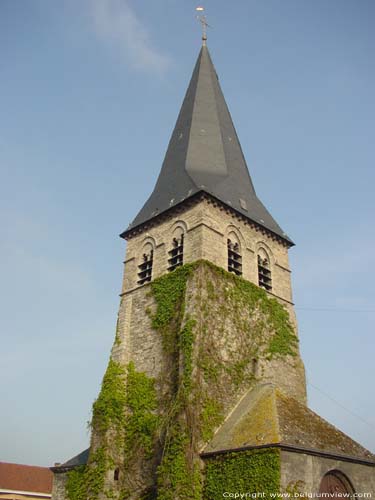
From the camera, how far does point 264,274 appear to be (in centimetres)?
1831

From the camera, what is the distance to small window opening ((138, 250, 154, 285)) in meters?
18.0

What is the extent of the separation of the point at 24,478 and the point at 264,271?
2340cm

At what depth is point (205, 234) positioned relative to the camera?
16.6 metres

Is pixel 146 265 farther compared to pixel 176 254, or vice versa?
pixel 146 265

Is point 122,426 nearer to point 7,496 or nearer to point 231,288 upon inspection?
point 231,288

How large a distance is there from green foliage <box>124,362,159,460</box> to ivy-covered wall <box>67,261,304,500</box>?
0.03 metres

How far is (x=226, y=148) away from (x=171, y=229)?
5.41m

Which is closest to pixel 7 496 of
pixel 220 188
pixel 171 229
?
pixel 171 229

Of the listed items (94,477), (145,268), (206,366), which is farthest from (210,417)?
(145,268)

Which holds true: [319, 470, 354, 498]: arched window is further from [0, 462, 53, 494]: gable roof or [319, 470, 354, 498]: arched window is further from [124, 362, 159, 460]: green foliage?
[0, 462, 53, 494]: gable roof

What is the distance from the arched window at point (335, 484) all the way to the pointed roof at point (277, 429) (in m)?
0.52

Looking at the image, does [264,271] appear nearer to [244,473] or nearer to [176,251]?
[176,251]

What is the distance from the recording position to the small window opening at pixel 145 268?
59.1ft

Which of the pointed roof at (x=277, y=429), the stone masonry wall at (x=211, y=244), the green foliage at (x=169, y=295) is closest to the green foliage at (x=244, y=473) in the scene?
the pointed roof at (x=277, y=429)
